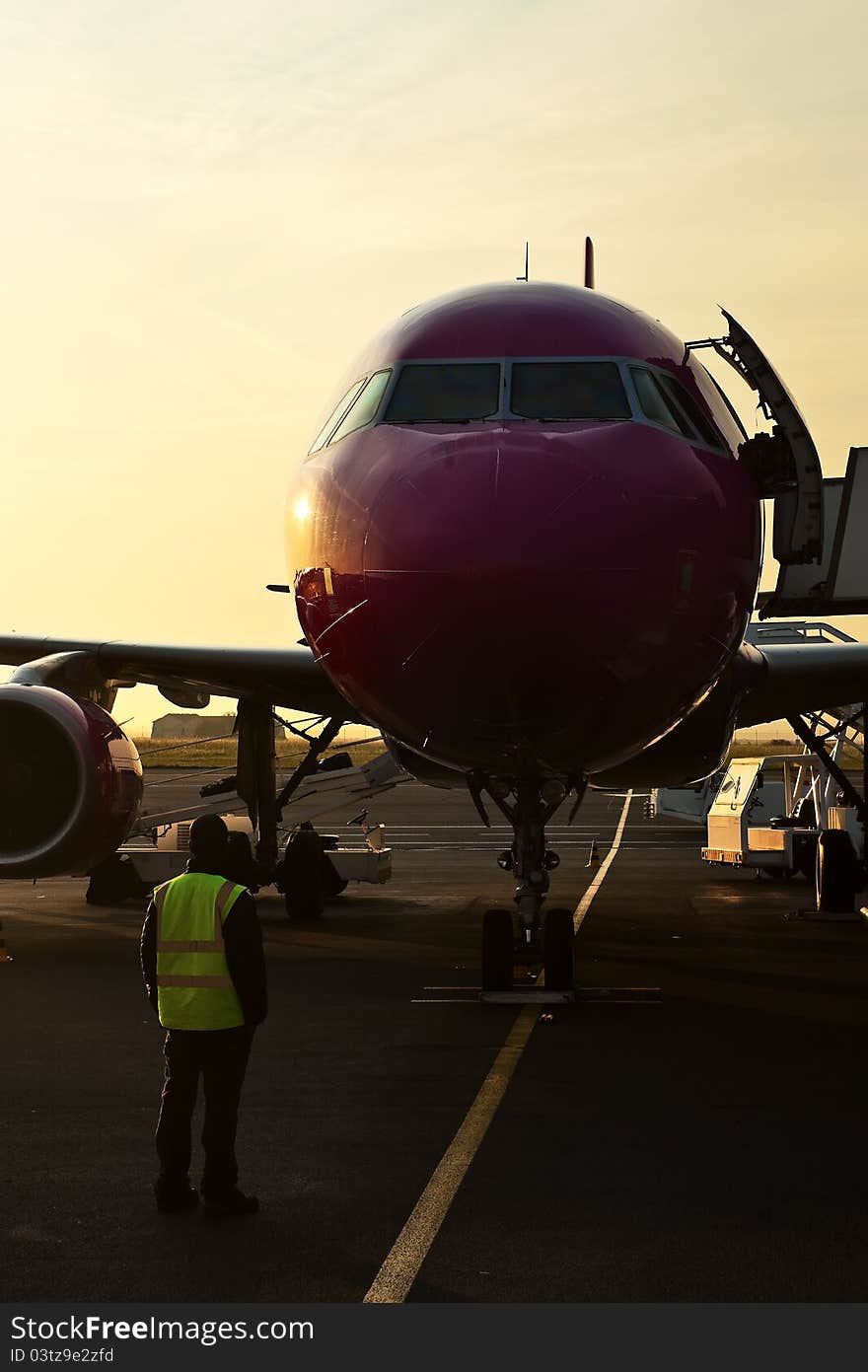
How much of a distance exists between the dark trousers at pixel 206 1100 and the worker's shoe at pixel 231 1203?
0.03 metres

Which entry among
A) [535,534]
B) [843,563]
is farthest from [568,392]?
[843,563]

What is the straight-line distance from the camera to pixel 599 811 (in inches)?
1916

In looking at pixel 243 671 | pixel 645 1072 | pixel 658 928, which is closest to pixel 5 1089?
pixel 645 1072

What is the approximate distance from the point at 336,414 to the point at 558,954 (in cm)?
423

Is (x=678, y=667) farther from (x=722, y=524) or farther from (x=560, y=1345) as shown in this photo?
(x=560, y=1345)

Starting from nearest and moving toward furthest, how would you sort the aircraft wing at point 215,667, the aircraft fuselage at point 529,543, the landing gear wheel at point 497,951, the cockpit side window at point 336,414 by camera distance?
the aircraft fuselage at point 529,543 → the cockpit side window at point 336,414 → the landing gear wheel at point 497,951 → the aircraft wing at point 215,667

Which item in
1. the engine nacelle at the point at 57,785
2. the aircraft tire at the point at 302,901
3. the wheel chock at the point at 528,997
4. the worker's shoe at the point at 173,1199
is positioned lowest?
the aircraft tire at the point at 302,901

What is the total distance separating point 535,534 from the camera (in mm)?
7922

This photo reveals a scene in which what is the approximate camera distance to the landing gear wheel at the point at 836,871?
61.1 feet

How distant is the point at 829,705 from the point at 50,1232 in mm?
11867

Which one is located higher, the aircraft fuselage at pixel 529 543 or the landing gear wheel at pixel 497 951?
the aircraft fuselage at pixel 529 543

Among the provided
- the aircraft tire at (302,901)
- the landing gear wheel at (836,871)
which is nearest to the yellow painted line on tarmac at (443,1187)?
the aircraft tire at (302,901)

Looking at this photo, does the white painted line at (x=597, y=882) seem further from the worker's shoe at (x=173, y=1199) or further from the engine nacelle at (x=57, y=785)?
the worker's shoe at (x=173, y=1199)

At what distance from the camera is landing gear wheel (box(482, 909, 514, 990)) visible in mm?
11422
